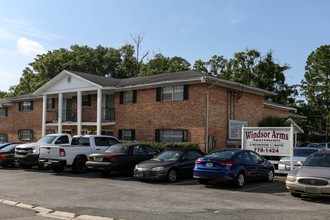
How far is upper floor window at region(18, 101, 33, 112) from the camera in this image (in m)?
38.5

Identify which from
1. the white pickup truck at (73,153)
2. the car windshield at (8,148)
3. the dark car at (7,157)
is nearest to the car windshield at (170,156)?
the white pickup truck at (73,153)

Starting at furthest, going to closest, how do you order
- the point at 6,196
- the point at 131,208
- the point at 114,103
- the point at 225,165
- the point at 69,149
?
the point at 114,103
the point at 69,149
the point at 225,165
the point at 6,196
the point at 131,208

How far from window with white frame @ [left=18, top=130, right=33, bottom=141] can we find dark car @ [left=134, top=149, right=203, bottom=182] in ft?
80.4

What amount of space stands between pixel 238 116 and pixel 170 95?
489 centimetres

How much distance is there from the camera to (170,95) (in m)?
26.3

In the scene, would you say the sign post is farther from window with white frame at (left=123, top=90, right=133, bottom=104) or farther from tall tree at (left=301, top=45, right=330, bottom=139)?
tall tree at (left=301, top=45, right=330, bottom=139)

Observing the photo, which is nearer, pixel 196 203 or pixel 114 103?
pixel 196 203

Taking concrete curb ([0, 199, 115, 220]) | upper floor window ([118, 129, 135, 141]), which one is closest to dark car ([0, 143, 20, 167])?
upper floor window ([118, 129, 135, 141])

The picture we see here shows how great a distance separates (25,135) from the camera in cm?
3869

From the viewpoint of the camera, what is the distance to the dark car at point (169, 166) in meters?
15.6

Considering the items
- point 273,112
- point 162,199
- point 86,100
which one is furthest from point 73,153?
point 273,112

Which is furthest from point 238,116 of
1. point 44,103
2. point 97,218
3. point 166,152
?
point 97,218

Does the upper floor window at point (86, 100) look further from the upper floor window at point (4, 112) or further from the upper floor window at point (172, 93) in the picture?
the upper floor window at point (4, 112)

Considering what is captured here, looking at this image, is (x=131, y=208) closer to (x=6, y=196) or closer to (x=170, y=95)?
(x=6, y=196)
